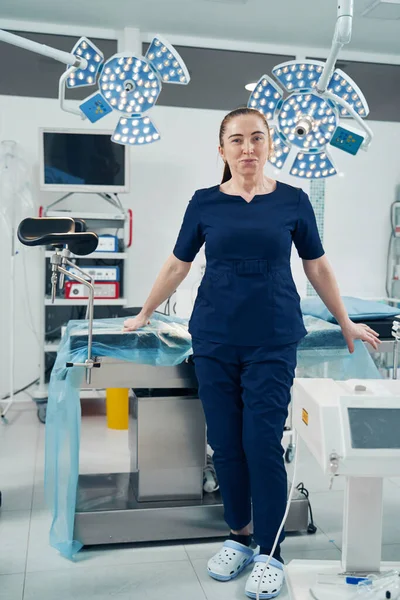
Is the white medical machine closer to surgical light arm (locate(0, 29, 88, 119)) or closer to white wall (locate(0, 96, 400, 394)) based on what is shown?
surgical light arm (locate(0, 29, 88, 119))

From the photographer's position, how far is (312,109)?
2.49 meters

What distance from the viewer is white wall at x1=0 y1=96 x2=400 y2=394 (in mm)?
4160

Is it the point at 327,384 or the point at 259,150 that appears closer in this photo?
the point at 327,384

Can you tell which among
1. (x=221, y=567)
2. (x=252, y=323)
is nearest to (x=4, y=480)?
(x=221, y=567)

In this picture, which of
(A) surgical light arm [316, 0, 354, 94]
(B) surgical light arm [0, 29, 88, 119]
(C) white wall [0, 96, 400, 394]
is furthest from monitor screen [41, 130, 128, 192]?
(A) surgical light arm [316, 0, 354, 94]

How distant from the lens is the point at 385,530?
2.30 meters

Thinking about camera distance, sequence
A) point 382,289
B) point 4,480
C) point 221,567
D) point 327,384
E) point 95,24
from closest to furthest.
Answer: point 327,384
point 221,567
point 4,480
point 95,24
point 382,289

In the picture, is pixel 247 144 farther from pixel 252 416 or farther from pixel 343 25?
pixel 252 416

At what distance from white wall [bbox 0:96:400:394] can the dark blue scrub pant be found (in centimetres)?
239

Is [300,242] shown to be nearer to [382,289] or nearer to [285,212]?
[285,212]

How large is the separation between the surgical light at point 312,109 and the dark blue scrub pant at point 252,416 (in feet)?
3.54

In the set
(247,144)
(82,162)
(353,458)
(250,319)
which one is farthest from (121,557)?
(82,162)

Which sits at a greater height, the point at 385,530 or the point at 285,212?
the point at 285,212

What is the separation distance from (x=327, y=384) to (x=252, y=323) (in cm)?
55
